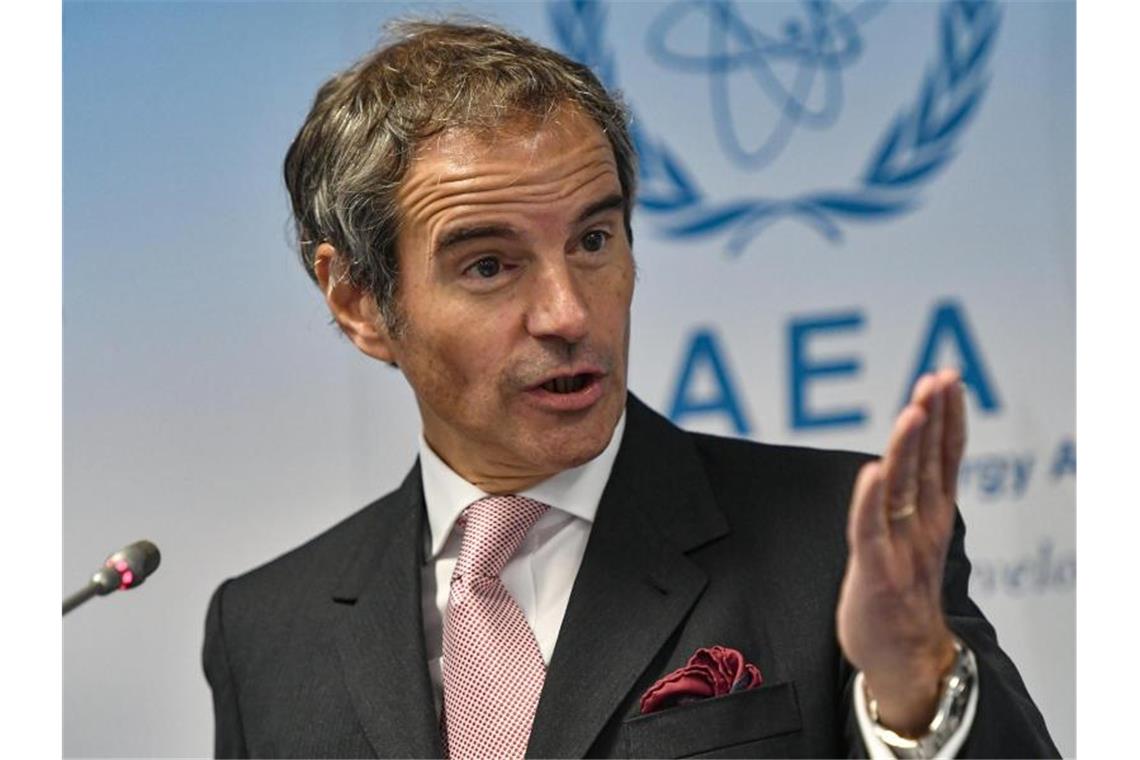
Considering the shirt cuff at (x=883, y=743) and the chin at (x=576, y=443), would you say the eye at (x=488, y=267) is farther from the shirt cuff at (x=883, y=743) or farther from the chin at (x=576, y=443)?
the shirt cuff at (x=883, y=743)

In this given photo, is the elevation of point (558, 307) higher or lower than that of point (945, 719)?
higher

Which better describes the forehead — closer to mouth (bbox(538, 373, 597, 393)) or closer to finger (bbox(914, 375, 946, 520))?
mouth (bbox(538, 373, 597, 393))

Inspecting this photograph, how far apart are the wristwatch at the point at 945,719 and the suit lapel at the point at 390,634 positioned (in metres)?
0.72

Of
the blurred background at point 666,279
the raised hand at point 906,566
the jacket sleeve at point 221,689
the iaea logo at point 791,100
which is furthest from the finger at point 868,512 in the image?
the iaea logo at point 791,100

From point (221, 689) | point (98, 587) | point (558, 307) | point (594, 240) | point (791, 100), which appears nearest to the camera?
point (98, 587)

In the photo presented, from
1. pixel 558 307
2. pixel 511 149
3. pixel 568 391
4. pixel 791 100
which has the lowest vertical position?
pixel 568 391

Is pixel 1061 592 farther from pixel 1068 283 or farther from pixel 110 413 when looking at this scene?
pixel 110 413

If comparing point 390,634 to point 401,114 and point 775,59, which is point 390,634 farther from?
point 775,59

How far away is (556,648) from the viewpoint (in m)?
2.11

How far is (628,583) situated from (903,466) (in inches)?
28.2

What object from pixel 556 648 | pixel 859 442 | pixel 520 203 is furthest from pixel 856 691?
pixel 859 442

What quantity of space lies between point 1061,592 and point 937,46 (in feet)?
3.59

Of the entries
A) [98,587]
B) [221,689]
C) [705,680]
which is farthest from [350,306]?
[705,680]

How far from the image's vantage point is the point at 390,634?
2.24 meters
